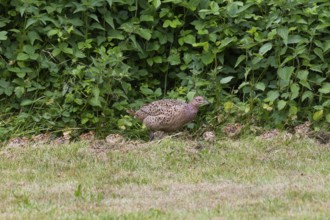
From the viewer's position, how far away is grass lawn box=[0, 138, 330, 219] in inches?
238

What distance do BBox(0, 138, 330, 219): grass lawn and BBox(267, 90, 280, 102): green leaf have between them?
782mm

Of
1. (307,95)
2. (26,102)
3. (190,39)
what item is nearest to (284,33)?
(307,95)

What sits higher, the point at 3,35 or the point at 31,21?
Result: the point at 31,21

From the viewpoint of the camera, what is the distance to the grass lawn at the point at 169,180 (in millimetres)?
6047

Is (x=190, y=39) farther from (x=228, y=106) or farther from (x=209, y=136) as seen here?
(x=209, y=136)

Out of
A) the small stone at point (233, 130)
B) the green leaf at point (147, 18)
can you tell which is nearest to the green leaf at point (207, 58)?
the green leaf at point (147, 18)

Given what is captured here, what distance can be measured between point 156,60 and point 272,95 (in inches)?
58.1

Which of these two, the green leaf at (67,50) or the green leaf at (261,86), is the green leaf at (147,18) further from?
the green leaf at (261,86)

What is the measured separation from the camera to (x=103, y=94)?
30.9 feet

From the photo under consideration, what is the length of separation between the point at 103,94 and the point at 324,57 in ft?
8.23

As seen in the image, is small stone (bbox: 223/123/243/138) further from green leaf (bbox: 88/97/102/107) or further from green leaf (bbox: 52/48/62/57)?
green leaf (bbox: 52/48/62/57)

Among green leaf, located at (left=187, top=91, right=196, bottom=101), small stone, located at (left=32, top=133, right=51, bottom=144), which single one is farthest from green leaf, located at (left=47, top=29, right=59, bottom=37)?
green leaf, located at (left=187, top=91, right=196, bottom=101)

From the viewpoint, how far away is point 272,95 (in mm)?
9375

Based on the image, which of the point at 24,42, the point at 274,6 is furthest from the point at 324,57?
the point at 24,42
